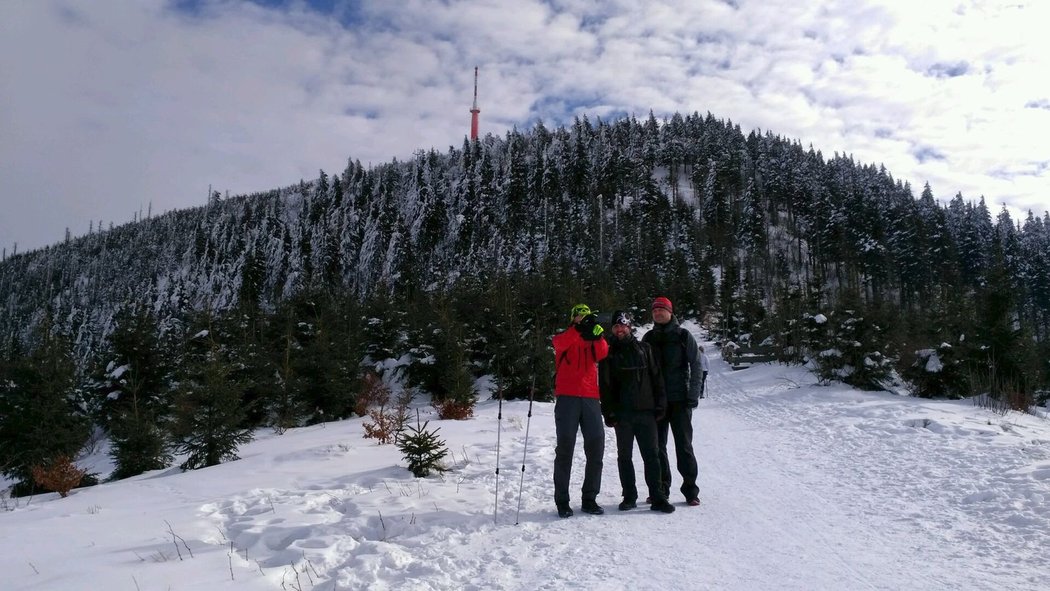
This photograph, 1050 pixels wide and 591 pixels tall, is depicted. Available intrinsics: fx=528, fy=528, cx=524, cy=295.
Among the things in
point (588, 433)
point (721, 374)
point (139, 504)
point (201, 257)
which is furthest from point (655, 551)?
point (201, 257)

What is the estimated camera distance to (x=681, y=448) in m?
6.00

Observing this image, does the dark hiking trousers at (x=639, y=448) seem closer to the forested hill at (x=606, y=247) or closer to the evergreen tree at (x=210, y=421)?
the evergreen tree at (x=210, y=421)

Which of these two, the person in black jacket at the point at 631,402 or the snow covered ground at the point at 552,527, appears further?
the person in black jacket at the point at 631,402

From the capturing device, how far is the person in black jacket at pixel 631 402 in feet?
19.1

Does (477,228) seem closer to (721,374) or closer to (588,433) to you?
(721,374)

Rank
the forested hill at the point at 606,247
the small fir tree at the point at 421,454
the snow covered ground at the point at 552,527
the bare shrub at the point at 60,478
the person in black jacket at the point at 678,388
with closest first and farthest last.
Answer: the snow covered ground at the point at 552,527 → the person in black jacket at the point at 678,388 → the small fir tree at the point at 421,454 → the bare shrub at the point at 60,478 → the forested hill at the point at 606,247

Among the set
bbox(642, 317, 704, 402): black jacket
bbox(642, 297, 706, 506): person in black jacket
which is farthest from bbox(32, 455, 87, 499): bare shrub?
bbox(642, 317, 704, 402): black jacket

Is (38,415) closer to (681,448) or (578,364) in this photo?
(578,364)

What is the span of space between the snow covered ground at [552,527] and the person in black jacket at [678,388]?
405 millimetres

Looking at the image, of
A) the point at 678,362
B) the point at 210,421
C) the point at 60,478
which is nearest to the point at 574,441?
the point at 678,362

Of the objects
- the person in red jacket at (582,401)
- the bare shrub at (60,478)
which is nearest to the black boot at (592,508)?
the person in red jacket at (582,401)

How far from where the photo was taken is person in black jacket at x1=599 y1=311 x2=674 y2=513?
19.1ft

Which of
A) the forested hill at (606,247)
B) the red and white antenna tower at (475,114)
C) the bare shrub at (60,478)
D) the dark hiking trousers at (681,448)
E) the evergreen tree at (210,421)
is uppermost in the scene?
the red and white antenna tower at (475,114)

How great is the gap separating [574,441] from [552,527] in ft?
2.93
